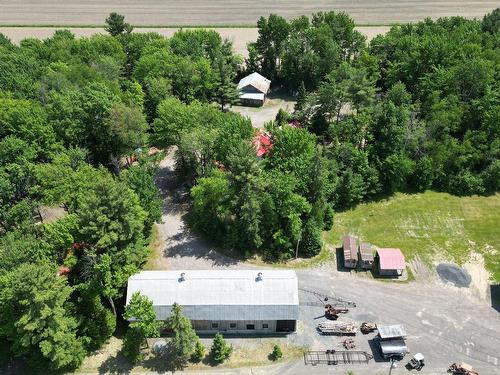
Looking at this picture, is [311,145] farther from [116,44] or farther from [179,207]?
[116,44]

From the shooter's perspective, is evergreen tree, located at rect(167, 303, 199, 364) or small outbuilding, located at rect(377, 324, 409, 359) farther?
small outbuilding, located at rect(377, 324, 409, 359)

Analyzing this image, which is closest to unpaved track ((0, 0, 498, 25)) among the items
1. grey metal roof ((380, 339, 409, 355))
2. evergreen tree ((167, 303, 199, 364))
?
grey metal roof ((380, 339, 409, 355))

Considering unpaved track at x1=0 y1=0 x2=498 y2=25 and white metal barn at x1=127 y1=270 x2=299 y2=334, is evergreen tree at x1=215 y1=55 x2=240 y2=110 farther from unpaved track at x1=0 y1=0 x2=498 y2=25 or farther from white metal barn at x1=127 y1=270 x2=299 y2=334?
white metal barn at x1=127 y1=270 x2=299 y2=334

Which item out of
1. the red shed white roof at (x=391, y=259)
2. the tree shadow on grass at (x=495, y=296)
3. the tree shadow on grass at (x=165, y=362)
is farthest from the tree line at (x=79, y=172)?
the tree shadow on grass at (x=495, y=296)

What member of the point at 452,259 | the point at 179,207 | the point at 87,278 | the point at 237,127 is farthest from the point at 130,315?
the point at 452,259

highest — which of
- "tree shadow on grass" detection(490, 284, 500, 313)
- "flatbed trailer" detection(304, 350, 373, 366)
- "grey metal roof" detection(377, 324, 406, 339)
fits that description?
"tree shadow on grass" detection(490, 284, 500, 313)

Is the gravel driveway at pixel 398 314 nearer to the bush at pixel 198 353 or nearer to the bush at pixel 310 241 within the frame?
the bush at pixel 310 241

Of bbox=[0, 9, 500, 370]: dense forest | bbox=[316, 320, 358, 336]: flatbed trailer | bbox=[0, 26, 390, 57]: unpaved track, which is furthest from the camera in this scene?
bbox=[0, 26, 390, 57]: unpaved track

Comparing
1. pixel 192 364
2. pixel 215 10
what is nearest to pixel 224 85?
pixel 215 10
